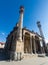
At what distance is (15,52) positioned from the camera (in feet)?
62.5

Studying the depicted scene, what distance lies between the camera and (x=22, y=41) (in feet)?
76.4

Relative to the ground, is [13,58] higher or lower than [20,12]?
lower

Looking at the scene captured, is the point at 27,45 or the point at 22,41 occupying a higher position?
the point at 22,41

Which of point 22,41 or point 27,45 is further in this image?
point 27,45

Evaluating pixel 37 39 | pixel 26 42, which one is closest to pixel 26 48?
pixel 26 42

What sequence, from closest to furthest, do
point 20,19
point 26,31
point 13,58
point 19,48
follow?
point 13,58, point 19,48, point 20,19, point 26,31

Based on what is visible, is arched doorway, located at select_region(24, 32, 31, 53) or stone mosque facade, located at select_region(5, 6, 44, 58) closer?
stone mosque facade, located at select_region(5, 6, 44, 58)

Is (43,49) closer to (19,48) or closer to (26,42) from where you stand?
(26,42)

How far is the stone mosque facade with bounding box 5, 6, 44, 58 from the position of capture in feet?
66.7

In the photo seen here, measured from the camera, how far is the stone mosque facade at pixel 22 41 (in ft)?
66.7

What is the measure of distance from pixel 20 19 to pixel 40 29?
1844 centimetres

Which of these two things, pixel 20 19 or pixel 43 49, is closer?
pixel 20 19

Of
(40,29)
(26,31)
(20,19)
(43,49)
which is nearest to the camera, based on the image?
(20,19)

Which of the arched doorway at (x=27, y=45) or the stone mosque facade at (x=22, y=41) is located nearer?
the stone mosque facade at (x=22, y=41)
